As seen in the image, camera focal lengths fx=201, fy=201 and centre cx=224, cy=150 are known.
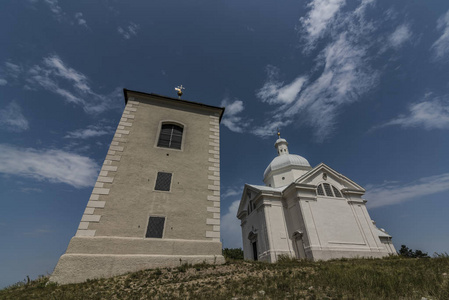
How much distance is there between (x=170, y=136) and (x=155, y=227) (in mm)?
5978

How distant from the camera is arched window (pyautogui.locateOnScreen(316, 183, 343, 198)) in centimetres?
2181

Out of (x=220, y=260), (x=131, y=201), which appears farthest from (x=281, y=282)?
(x=131, y=201)

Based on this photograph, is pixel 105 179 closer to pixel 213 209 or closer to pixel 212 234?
pixel 213 209

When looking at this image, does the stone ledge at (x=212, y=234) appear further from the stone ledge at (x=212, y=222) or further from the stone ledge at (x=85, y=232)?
the stone ledge at (x=85, y=232)

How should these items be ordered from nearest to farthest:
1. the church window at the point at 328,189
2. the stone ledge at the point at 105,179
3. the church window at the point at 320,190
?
1. the stone ledge at the point at 105,179
2. the church window at the point at 320,190
3. the church window at the point at 328,189

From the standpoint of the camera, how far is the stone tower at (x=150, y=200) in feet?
28.8

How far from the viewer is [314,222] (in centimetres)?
1933

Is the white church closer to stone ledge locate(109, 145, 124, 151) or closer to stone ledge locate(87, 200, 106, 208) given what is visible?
stone ledge locate(109, 145, 124, 151)

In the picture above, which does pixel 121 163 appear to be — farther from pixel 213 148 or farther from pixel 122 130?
Result: pixel 213 148

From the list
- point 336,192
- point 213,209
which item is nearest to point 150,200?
point 213,209

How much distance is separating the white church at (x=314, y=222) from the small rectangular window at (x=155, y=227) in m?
12.8

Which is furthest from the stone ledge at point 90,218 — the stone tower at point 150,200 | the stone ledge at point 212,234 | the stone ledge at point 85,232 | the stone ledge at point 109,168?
the stone ledge at point 212,234

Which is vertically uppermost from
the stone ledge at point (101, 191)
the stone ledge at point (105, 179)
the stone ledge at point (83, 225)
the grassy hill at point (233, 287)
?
the stone ledge at point (105, 179)

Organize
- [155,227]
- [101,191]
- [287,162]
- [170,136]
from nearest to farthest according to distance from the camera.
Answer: [155,227] → [101,191] → [170,136] → [287,162]
